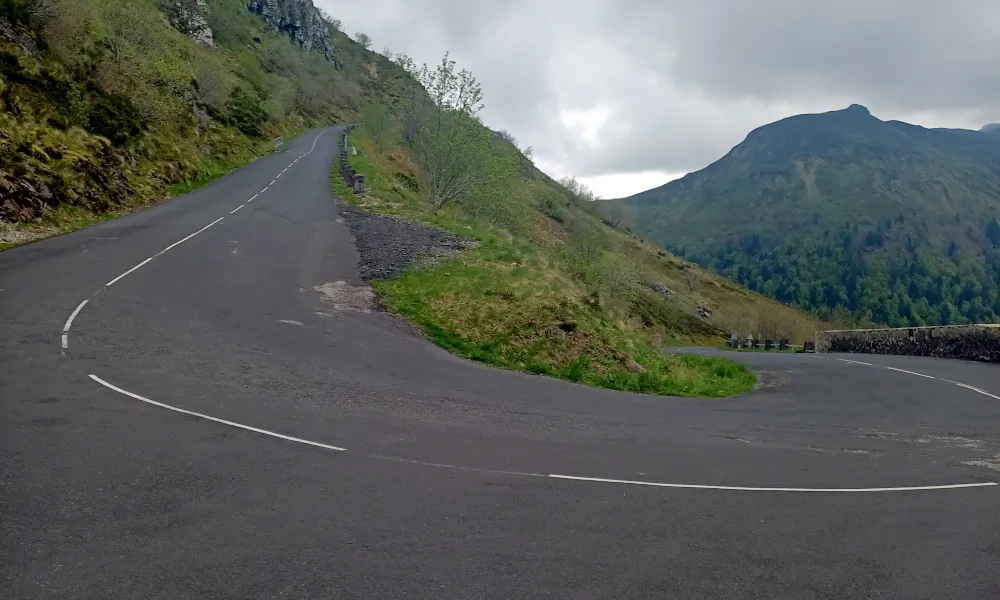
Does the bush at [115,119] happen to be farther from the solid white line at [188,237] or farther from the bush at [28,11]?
the solid white line at [188,237]

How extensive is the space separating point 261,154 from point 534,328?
139 ft

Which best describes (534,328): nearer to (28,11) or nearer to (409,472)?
(409,472)

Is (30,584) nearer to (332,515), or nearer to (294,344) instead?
(332,515)

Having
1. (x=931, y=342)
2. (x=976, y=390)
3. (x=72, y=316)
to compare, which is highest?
(x=931, y=342)

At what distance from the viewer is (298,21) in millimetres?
133125

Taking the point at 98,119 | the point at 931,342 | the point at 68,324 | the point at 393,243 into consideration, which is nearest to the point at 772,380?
the point at 931,342

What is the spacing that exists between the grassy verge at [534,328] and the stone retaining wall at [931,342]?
7826 mm

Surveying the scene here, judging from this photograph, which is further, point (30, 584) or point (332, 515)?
point (332, 515)

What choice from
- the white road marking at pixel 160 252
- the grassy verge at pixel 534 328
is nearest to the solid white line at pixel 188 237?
the white road marking at pixel 160 252

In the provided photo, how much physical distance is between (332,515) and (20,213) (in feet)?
63.1

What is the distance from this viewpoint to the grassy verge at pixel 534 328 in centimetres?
1480

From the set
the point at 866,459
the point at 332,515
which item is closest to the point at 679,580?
the point at 332,515

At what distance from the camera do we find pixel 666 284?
108500 mm

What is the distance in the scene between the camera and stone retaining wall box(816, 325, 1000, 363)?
65.4ft
